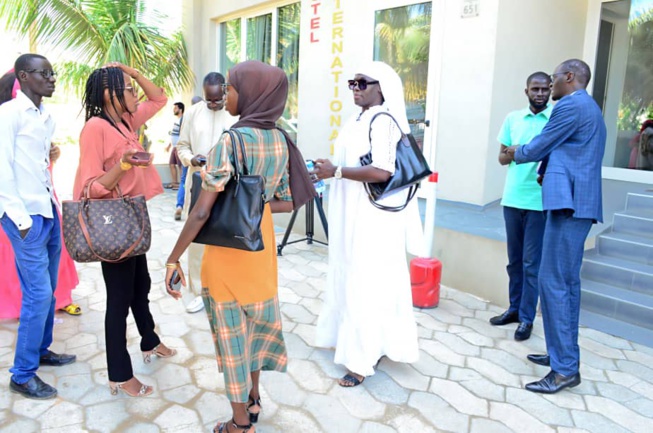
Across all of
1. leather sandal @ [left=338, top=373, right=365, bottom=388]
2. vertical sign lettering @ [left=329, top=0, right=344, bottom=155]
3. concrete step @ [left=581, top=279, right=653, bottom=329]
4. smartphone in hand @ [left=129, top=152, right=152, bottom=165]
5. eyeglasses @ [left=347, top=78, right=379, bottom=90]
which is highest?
vertical sign lettering @ [left=329, top=0, right=344, bottom=155]

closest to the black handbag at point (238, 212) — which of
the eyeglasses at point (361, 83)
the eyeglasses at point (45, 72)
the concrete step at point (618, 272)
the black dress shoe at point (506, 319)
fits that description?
the eyeglasses at point (361, 83)

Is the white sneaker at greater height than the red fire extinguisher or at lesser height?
lesser

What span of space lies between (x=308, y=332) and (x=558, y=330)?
5.59 ft

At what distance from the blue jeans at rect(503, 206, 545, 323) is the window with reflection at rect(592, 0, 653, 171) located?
3384 mm

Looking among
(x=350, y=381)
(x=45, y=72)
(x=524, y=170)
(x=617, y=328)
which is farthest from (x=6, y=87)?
(x=617, y=328)

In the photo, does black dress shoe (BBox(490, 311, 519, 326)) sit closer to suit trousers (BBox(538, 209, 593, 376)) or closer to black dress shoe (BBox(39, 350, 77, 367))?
suit trousers (BBox(538, 209, 593, 376))

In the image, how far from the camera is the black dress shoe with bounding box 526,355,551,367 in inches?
129

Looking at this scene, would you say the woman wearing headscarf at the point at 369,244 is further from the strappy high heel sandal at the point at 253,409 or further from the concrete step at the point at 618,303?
the concrete step at the point at 618,303

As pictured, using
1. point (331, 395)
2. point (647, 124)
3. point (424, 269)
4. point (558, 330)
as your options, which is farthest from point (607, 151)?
point (331, 395)

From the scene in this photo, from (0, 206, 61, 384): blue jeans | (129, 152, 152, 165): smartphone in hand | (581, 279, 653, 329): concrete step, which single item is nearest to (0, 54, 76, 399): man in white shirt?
(0, 206, 61, 384): blue jeans

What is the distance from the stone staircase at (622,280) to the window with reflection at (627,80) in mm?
1907

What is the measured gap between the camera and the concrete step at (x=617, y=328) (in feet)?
12.2

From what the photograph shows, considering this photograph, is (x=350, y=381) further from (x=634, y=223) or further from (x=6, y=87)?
(x=634, y=223)

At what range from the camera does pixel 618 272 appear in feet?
13.7
